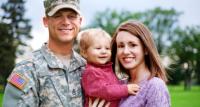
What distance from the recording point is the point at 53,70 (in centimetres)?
462

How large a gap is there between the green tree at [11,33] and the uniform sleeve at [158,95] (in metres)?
49.0

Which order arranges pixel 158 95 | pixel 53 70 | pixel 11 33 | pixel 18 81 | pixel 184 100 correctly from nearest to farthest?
1. pixel 18 81
2. pixel 158 95
3. pixel 53 70
4. pixel 184 100
5. pixel 11 33

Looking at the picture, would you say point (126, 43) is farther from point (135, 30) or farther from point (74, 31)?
point (74, 31)

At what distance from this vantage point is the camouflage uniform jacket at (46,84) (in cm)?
435

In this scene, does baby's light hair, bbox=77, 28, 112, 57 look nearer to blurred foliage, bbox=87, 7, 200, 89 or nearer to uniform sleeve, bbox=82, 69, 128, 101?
uniform sleeve, bbox=82, 69, 128, 101

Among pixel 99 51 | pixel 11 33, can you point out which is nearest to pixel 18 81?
pixel 99 51

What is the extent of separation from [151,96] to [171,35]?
82.7 m

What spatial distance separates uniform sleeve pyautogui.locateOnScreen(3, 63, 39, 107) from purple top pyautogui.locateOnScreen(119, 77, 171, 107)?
959 mm

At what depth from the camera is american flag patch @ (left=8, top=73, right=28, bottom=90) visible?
4.29 m

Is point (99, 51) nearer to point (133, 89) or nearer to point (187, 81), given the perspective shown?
point (133, 89)

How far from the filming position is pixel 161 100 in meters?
4.50

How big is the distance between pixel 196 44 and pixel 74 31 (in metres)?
82.8

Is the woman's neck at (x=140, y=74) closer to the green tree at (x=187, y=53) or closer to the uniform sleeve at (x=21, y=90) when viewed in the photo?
the uniform sleeve at (x=21, y=90)

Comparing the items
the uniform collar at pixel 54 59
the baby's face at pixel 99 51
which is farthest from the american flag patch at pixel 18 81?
the baby's face at pixel 99 51
